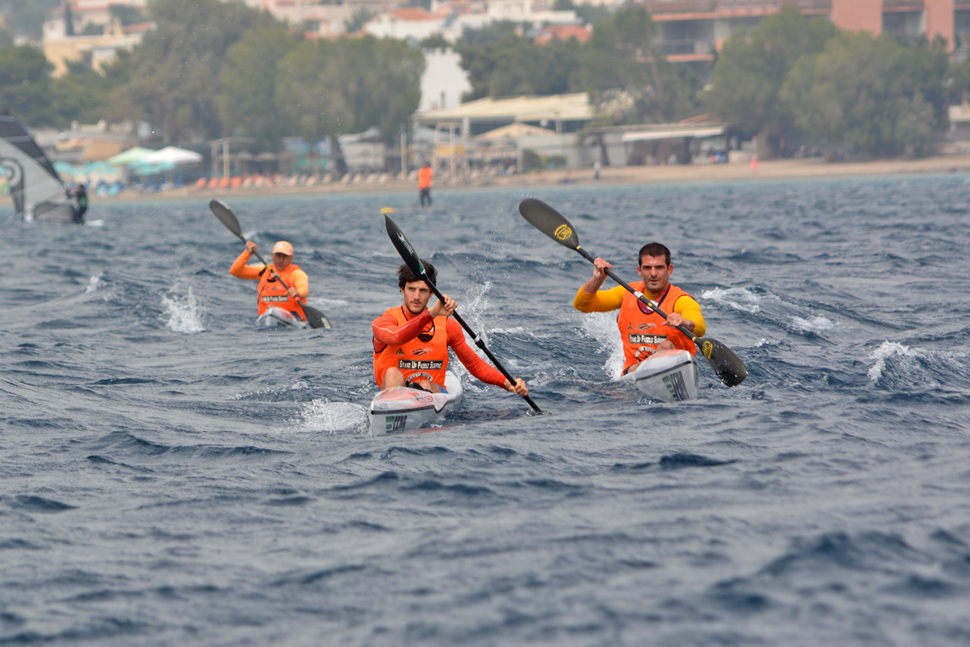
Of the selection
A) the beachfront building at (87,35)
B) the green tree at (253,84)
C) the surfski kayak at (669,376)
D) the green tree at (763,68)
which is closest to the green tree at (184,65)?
the green tree at (253,84)

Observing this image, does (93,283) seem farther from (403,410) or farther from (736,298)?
(403,410)

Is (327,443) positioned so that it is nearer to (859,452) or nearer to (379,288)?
(859,452)

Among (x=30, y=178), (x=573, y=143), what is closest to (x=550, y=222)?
(x=30, y=178)

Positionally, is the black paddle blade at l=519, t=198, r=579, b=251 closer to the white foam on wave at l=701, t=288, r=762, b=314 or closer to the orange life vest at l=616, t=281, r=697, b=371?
the orange life vest at l=616, t=281, r=697, b=371

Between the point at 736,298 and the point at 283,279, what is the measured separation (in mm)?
6026

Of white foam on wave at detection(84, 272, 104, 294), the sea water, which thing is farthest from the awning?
the sea water

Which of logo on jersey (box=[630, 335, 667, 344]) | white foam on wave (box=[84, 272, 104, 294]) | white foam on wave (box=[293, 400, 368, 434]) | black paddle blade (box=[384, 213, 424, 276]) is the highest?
black paddle blade (box=[384, 213, 424, 276])

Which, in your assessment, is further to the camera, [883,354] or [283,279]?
[283,279]

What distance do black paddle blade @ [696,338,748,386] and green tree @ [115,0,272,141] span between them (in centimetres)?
6796

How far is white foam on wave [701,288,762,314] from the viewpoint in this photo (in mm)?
13922

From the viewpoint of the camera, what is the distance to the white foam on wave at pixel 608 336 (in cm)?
1077

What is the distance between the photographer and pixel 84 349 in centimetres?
1259

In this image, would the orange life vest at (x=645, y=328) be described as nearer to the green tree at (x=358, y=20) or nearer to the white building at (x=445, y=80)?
the white building at (x=445, y=80)

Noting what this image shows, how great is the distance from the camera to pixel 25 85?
77.6 m
